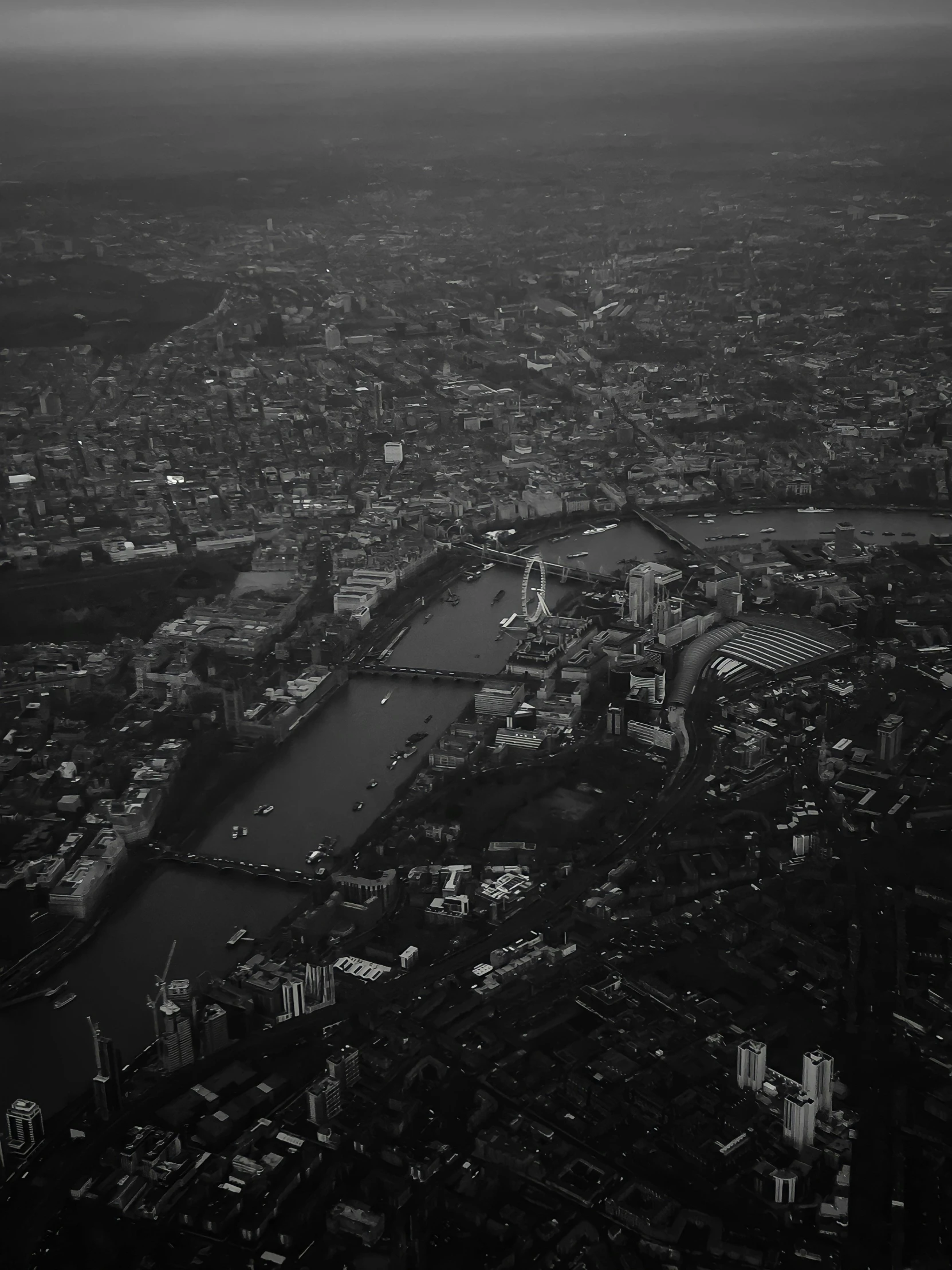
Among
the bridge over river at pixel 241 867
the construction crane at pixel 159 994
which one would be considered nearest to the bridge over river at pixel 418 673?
the bridge over river at pixel 241 867

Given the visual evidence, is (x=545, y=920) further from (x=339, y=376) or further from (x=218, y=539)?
(x=339, y=376)

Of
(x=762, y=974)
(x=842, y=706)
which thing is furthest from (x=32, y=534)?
(x=762, y=974)

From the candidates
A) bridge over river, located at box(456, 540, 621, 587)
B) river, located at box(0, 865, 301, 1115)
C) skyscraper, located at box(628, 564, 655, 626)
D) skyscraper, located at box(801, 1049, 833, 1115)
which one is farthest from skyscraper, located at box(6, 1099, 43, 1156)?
bridge over river, located at box(456, 540, 621, 587)

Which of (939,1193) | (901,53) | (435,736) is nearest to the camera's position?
(939,1193)

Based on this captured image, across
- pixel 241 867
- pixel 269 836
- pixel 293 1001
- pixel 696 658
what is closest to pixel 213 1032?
pixel 293 1001

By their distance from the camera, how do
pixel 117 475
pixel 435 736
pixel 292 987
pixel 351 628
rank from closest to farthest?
pixel 292 987, pixel 435 736, pixel 351 628, pixel 117 475

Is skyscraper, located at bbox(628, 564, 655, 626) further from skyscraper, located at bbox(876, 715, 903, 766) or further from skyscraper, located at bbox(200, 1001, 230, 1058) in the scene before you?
skyscraper, located at bbox(200, 1001, 230, 1058)

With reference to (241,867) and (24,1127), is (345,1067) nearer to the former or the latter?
(24,1127)
